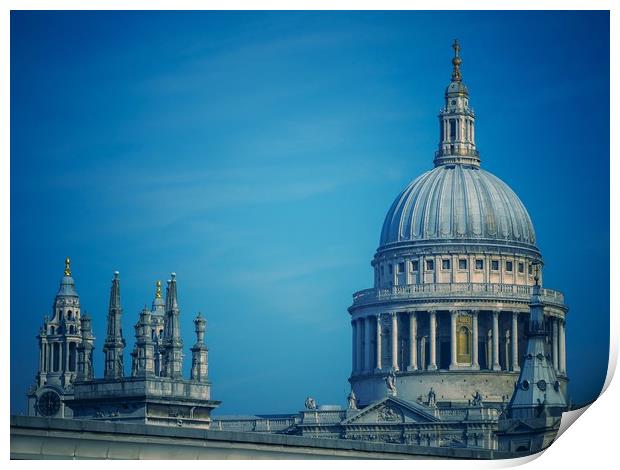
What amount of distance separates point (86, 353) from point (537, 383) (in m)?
33.3

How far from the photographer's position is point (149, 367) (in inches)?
6191

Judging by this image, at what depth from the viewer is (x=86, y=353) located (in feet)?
551

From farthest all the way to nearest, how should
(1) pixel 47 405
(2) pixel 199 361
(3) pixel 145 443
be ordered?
(1) pixel 47 405, (2) pixel 199 361, (3) pixel 145 443

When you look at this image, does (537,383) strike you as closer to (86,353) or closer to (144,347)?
(86,353)

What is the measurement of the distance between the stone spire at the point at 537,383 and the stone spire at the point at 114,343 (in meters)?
30.6

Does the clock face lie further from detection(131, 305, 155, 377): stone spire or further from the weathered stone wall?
the weathered stone wall

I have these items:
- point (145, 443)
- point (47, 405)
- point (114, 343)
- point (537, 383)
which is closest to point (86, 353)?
point (114, 343)

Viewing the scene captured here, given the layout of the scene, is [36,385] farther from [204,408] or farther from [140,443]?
[140,443]

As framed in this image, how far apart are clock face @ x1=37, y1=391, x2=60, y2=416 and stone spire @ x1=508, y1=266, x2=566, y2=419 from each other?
109 feet

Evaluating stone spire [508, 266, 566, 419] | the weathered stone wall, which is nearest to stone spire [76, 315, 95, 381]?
stone spire [508, 266, 566, 419]

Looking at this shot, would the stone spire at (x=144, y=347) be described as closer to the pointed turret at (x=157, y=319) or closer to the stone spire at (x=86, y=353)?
the stone spire at (x=86, y=353)

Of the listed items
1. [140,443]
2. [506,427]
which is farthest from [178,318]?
[140,443]
